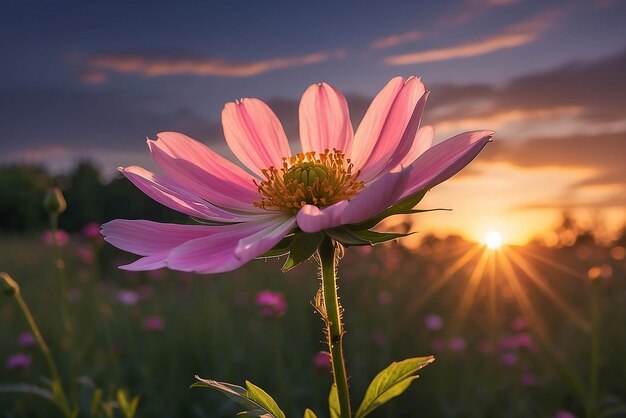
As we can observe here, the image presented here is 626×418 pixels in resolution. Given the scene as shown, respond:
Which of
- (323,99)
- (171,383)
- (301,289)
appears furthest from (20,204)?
(323,99)

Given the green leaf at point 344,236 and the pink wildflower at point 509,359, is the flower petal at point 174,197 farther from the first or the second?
the pink wildflower at point 509,359

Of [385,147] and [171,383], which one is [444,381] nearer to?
[171,383]

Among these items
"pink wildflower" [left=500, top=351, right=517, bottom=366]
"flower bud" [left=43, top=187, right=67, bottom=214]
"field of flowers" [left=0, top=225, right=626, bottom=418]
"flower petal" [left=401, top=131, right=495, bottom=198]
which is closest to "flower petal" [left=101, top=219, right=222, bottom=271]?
"flower petal" [left=401, top=131, right=495, bottom=198]

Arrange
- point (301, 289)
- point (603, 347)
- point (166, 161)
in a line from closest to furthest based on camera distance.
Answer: point (166, 161)
point (603, 347)
point (301, 289)

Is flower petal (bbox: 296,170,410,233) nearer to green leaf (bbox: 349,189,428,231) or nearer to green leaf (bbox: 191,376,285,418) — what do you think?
green leaf (bbox: 349,189,428,231)

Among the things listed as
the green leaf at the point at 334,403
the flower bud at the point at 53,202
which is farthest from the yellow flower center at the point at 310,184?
the flower bud at the point at 53,202

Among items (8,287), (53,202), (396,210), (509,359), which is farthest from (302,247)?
(509,359)
